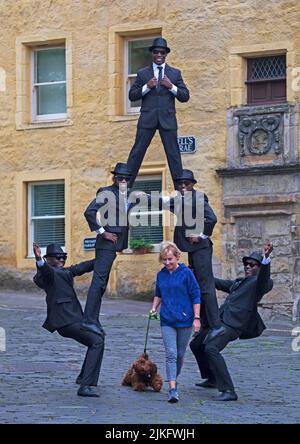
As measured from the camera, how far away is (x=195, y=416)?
580 inches

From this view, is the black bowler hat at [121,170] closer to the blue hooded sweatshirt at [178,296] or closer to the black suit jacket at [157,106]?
the black suit jacket at [157,106]

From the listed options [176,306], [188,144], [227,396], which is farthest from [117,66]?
[227,396]

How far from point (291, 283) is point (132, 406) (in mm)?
11337

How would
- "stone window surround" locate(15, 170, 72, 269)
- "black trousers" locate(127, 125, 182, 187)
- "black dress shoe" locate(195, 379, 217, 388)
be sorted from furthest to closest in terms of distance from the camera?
"stone window surround" locate(15, 170, 72, 269) → "black trousers" locate(127, 125, 182, 187) → "black dress shoe" locate(195, 379, 217, 388)

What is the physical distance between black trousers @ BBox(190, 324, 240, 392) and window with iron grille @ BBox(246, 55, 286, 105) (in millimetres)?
10588

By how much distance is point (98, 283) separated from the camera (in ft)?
55.8

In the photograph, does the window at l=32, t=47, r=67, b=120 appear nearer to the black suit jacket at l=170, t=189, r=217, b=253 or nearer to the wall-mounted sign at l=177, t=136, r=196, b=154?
the wall-mounted sign at l=177, t=136, r=196, b=154

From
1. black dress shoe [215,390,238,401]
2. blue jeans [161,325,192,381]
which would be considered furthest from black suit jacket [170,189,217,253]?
black dress shoe [215,390,238,401]


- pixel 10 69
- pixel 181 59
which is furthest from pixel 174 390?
pixel 10 69

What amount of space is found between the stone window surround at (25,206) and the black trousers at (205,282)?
39.4ft

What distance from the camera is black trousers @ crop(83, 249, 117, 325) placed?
16.9 meters

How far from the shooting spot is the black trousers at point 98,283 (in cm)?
1688

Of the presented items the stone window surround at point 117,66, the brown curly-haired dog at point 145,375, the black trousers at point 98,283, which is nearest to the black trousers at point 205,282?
the brown curly-haired dog at point 145,375

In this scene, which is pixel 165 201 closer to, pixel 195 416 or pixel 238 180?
pixel 195 416
